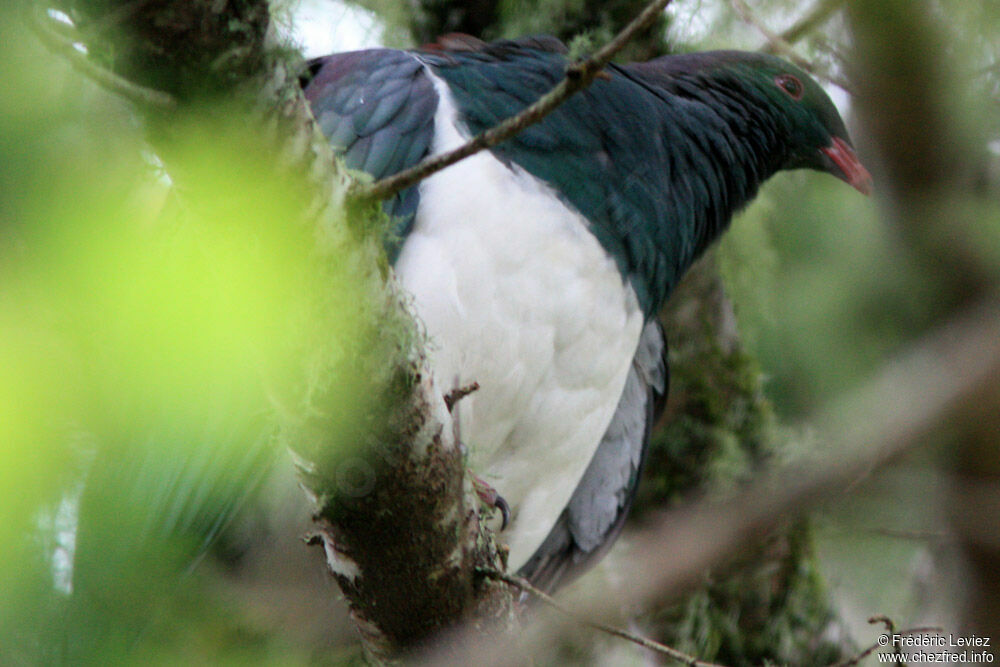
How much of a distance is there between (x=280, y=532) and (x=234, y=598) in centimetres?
17

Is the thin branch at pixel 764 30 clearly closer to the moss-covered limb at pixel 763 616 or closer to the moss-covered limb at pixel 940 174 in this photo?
the moss-covered limb at pixel 940 174

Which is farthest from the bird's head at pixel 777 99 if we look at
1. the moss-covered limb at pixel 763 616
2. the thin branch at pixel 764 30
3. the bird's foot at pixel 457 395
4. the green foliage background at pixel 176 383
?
the bird's foot at pixel 457 395

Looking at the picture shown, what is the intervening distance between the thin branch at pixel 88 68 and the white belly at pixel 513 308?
1046 mm

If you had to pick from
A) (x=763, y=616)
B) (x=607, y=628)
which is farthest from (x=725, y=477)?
(x=607, y=628)

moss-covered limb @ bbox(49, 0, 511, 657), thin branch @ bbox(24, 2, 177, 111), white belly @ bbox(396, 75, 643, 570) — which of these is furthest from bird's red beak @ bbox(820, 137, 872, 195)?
thin branch @ bbox(24, 2, 177, 111)

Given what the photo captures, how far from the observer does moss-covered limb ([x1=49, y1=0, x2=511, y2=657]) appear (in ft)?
3.39

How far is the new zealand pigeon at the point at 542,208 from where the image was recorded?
221cm

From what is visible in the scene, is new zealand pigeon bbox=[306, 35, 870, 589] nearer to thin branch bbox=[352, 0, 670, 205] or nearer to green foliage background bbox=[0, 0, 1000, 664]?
green foliage background bbox=[0, 0, 1000, 664]

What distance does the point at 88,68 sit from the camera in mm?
833

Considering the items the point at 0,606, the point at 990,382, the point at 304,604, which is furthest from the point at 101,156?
the point at 304,604

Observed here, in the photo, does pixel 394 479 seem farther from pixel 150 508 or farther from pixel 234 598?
pixel 234 598

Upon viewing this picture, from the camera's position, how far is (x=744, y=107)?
2895 millimetres

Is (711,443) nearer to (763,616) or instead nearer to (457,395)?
(763,616)

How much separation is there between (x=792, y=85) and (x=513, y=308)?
1253mm
